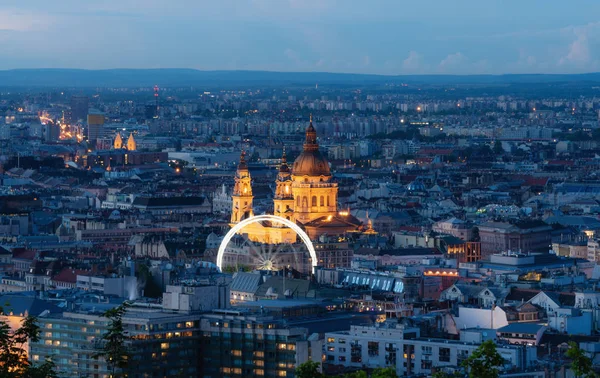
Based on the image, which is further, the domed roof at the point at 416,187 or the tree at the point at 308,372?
the domed roof at the point at 416,187

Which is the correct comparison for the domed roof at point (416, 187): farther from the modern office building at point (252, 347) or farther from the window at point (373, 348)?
the modern office building at point (252, 347)

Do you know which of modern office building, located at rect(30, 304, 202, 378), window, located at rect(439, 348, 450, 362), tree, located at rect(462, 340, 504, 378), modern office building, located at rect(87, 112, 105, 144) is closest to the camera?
tree, located at rect(462, 340, 504, 378)

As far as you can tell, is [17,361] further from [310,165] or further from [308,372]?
[310,165]

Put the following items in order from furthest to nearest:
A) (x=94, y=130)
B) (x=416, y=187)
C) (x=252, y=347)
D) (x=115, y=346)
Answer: (x=94, y=130), (x=416, y=187), (x=252, y=347), (x=115, y=346)

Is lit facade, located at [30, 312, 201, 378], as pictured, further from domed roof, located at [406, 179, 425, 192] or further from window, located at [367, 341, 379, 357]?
domed roof, located at [406, 179, 425, 192]

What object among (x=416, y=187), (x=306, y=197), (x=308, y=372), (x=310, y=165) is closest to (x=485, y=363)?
(x=308, y=372)

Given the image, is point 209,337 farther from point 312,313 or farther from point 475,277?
point 475,277

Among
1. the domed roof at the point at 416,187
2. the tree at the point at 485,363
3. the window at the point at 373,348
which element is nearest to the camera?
the tree at the point at 485,363

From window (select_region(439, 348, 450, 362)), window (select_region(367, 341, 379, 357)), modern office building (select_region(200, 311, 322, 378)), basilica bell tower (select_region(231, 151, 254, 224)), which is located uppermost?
modern office building (select_region(200, 311, 322, 378))

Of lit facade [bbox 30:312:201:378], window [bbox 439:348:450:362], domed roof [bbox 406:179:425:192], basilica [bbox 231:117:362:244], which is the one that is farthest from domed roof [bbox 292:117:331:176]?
lit facade [bbox 30:312:201:378]

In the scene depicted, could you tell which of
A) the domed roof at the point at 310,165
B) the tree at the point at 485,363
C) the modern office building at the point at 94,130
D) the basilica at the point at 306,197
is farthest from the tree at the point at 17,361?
the modern office building at the point at 94,130

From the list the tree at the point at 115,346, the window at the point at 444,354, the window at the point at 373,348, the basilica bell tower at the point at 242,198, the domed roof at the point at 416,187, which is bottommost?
the domed roof at the point at 416,187
